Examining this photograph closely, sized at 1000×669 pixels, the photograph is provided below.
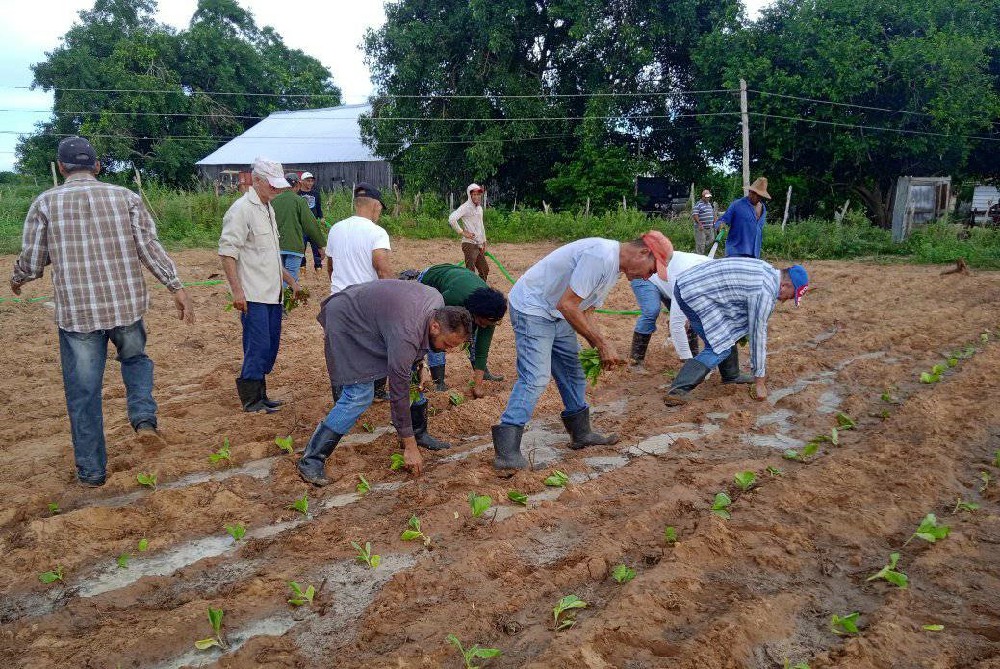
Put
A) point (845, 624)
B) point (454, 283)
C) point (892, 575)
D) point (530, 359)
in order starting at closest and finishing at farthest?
1. point (845, 624)
2. point (892, 575)
3. point (530, 359)
4. point (454, 283)

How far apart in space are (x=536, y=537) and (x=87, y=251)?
3.09 meters

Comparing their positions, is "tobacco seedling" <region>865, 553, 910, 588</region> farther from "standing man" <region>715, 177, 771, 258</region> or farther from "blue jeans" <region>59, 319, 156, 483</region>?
"standing man" <region>715, 177, 771, 258</region>

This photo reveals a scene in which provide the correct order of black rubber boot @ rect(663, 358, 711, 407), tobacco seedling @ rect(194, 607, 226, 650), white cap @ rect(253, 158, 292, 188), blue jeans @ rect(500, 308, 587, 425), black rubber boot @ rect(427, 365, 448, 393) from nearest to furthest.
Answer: tobacco seedling @ rect(194, 607, 226, 650)
blue jeans @ rect(500, 308, 587, 425)
white cap @ rect(253, 158, 292, 188)
black rubber boot @ rect(663, 358, 711, 407)
black rubber boot @ rect(427, 365, 448, 393)

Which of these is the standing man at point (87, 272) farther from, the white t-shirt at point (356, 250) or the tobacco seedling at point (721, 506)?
the tobacco seedling at point (721, 506)

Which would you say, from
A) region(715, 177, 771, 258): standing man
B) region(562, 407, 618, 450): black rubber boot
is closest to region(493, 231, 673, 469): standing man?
region(562, 407, 618, 450): black rubber boot

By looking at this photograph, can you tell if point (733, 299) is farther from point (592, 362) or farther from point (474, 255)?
point (474, 255)

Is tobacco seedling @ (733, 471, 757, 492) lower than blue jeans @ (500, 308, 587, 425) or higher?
lower

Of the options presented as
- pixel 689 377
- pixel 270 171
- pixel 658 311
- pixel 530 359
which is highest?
pixel 270 171

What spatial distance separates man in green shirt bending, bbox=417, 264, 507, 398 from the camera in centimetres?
466

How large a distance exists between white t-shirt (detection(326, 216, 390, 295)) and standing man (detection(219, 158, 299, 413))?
502 millimetres

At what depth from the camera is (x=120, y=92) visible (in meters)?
33.0

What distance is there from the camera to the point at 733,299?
5.73 meters

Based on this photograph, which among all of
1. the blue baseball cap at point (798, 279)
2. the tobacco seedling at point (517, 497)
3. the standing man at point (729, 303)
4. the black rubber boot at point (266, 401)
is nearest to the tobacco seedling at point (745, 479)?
the tobacco seedling at point (517, 497)

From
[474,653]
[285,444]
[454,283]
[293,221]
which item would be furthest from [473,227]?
[474,653]
